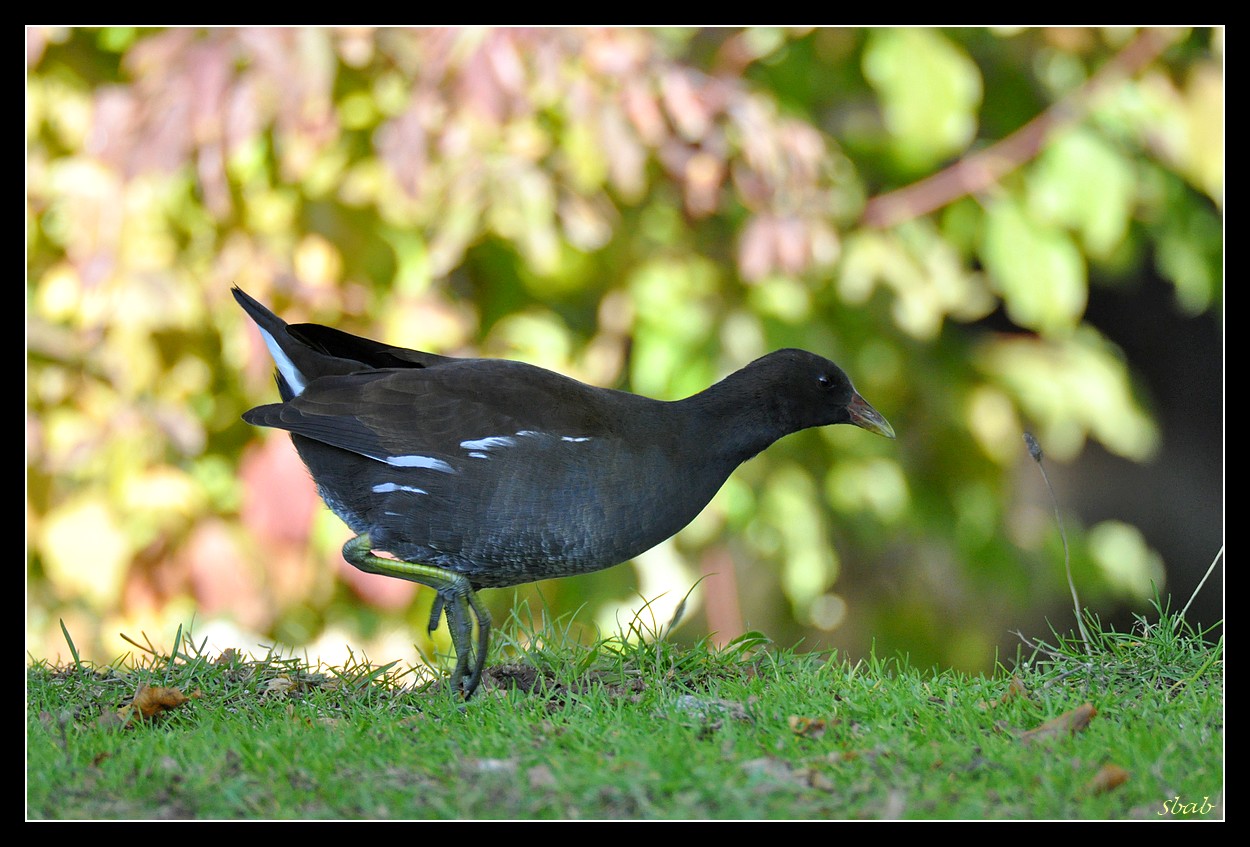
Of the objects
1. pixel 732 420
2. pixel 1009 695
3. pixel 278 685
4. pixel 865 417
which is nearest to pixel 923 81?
pixel 865 417

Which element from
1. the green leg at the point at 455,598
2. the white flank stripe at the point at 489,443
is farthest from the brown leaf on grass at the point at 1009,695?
the white flank stripe at the point at 489,443

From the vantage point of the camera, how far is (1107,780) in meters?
2.66

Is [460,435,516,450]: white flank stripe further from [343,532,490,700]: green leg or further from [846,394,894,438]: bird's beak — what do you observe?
[846,394,894,438]: bird's beak

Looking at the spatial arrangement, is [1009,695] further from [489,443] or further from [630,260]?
[630,260]

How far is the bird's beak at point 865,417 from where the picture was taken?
397 centimetres

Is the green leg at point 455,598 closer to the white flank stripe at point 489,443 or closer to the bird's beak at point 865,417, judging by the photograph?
the white flank stripe at point 489,443

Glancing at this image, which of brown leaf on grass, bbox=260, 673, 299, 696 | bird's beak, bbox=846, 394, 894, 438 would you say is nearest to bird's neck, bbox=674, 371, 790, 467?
bird's beak, bbox=846, 394, 894, 438

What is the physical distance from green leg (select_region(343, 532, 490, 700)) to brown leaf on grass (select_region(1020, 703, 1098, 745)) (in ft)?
5.00

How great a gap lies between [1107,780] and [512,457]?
71.4 inches

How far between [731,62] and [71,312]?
2916 millimetres

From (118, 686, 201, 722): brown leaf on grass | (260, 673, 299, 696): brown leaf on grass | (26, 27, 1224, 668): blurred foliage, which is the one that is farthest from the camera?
(26, 27, 1224, 668): blurred foliage

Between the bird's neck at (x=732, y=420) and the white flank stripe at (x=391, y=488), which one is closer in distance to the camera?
the white flank stripe at (x=391, y=488)

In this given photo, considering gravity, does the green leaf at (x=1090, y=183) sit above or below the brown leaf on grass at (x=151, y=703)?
above

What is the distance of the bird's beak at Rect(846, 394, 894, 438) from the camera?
3969mm
